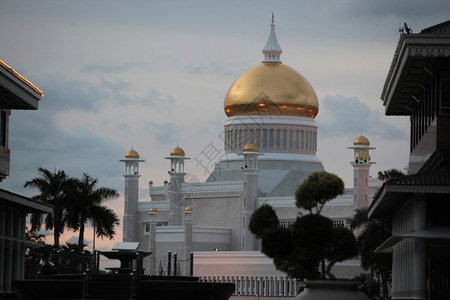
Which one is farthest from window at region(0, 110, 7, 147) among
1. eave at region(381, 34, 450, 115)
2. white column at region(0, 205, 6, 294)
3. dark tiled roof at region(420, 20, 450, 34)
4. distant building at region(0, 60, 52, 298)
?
dark tiled roof at region(420, 20, 450, 34)

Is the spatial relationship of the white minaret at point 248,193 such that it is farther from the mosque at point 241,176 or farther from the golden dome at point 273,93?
the golden dome at point 273,93

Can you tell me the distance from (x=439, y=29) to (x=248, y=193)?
55335mm

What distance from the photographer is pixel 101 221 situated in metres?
83.7

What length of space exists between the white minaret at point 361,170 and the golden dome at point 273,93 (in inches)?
500

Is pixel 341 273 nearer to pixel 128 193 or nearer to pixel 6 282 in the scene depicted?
pixel 128 193

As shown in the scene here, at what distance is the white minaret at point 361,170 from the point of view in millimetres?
84250

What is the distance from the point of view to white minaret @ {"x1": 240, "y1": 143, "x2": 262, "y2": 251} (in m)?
90.2

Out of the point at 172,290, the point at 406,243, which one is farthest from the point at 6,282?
the point at 406,243

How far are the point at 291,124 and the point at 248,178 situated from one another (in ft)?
26.9

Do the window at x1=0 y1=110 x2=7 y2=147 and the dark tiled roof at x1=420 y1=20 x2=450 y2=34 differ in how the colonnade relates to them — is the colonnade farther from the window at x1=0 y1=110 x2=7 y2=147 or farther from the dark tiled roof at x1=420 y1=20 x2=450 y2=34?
the dark tiled roof at x1=420 y1=20 x2=450 y2=34

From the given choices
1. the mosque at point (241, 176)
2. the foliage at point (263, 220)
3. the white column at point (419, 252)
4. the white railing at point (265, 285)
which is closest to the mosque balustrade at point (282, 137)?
the mosque at point (241, 176)

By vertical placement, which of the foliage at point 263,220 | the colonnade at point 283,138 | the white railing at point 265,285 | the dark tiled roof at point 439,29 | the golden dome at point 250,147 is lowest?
the white railing at point 265,285

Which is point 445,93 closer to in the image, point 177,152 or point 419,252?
point 419,252

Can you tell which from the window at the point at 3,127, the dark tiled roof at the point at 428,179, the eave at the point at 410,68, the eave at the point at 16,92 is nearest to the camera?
the dark tiled roof at the point at 428,179
